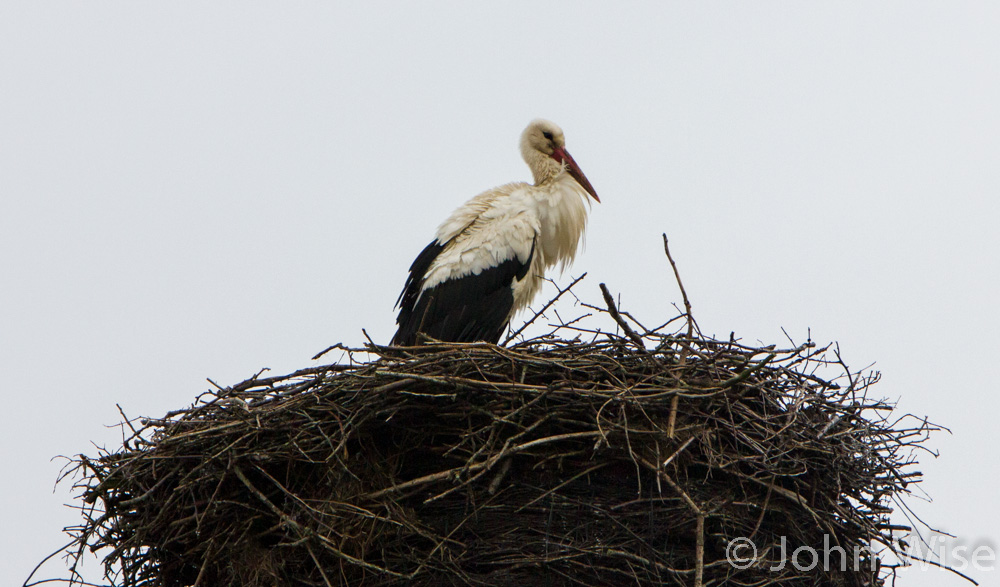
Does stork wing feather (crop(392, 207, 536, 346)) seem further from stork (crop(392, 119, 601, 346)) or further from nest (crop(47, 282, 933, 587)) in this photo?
nest (crop(47, 282, 933, 587))

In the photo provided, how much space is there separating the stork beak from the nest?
227 cm

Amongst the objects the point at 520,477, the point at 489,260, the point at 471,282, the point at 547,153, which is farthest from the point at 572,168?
the point at 520,477

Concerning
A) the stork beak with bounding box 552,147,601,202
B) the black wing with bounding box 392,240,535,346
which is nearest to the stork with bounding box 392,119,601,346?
the black wing with bounding box 392,240,535,346

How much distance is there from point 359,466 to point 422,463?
0.24 m

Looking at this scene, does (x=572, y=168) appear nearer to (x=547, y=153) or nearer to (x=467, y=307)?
(x=547, y=153)

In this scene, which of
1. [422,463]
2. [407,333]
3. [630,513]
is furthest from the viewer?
[407,333]

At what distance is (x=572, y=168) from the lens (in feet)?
20.6

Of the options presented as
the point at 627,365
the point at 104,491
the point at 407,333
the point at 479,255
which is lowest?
the point at 104,491

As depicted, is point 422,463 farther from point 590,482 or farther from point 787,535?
point 787,535

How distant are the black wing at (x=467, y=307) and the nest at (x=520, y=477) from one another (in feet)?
4.36

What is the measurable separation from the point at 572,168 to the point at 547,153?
0.22m

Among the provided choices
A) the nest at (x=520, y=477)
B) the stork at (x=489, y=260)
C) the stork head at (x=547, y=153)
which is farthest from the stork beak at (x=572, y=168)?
the nest at (x=520, y=477)

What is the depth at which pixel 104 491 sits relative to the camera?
160 inches

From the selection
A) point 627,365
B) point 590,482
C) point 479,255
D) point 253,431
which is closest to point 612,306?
point 627,365
